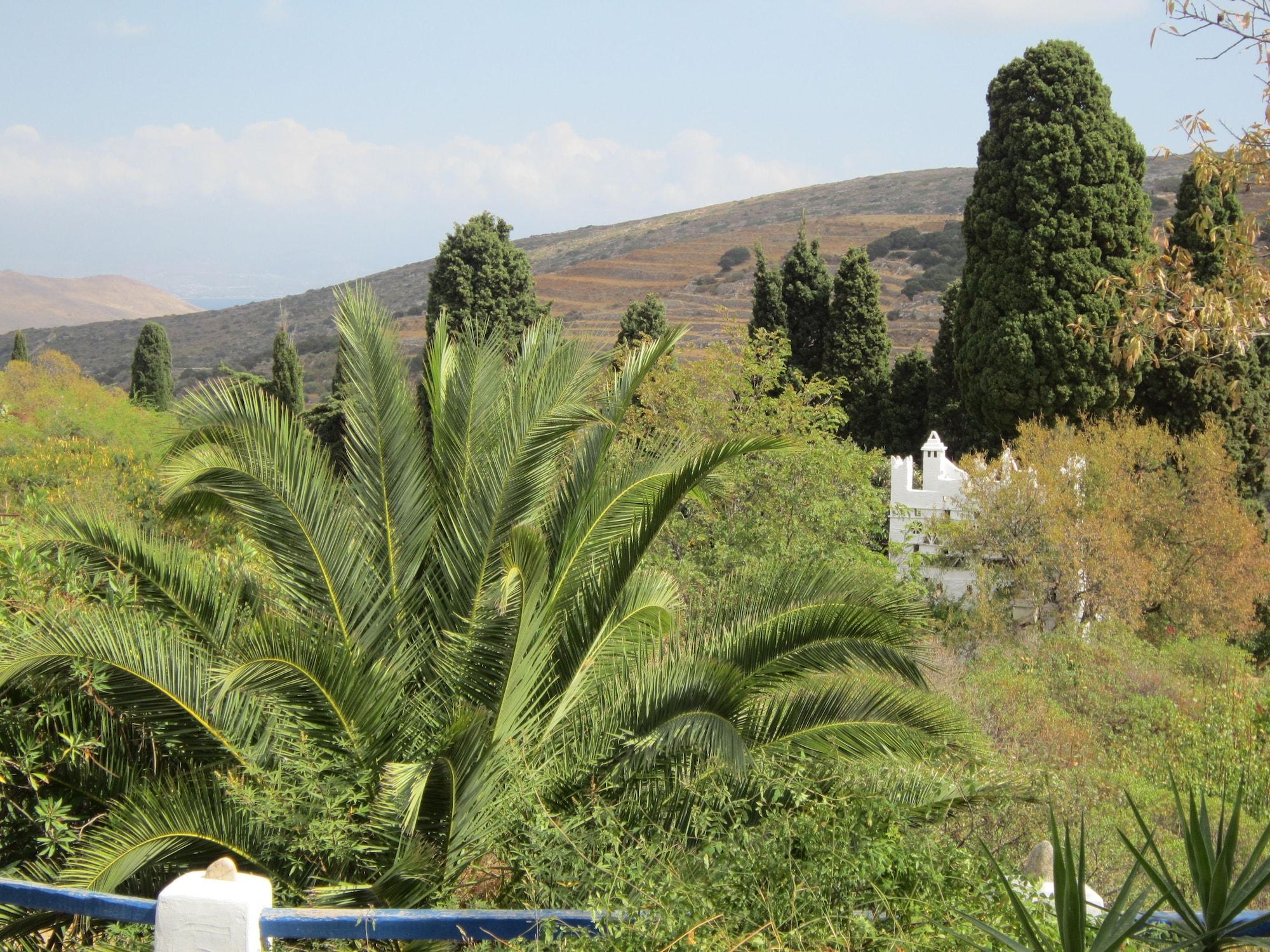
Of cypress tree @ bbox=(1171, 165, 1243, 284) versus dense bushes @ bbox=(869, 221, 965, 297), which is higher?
dense bushes @ bbox=(869, 221, 965, 297)

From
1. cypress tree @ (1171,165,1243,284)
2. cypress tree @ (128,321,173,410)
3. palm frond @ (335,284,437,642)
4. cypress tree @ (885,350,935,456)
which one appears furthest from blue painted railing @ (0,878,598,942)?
cypress tree @ (128,321,173,410)

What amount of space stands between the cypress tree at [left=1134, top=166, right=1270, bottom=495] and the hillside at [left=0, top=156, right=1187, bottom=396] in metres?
20.3

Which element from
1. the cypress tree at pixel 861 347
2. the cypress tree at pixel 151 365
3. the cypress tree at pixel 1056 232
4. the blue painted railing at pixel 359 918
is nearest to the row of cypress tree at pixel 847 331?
the cypress tree at pixel 861 347

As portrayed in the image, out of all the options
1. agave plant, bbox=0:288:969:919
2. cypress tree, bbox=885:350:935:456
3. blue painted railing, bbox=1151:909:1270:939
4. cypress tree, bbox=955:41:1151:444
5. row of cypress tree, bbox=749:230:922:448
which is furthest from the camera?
row of cypress tree, bbox=749:230:922:448

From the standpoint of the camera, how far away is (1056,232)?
18109 mm

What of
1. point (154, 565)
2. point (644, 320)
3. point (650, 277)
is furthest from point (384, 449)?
point (650, 277)

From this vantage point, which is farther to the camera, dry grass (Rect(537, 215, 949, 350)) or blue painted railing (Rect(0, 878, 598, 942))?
dry grass (Rect(537, 215, 949, 350))

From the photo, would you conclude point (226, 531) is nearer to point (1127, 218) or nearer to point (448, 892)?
point (448, 892)

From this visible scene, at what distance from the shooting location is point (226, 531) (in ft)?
34.4

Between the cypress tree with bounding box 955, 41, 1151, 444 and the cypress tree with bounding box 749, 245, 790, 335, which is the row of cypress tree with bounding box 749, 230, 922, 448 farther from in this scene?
the cypress tree with bounding box 955, 41, 1151, 444

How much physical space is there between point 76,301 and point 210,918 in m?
109

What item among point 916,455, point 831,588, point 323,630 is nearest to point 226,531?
point 323,630

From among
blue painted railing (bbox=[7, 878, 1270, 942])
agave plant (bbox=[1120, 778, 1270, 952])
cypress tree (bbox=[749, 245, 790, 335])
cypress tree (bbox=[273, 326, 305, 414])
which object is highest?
cypress tree (bbox=[749, 245, 790, 335])

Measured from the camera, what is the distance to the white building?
1598 centimetres
